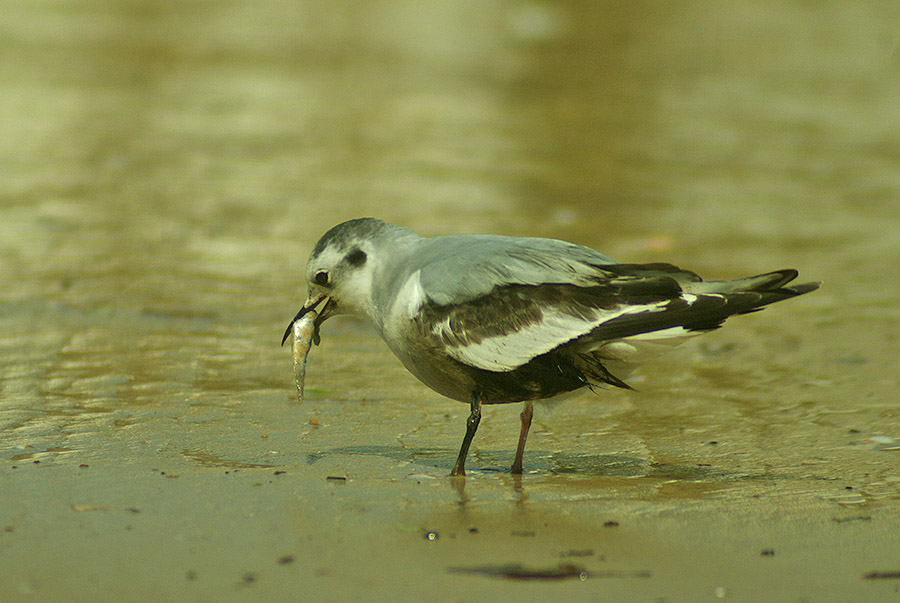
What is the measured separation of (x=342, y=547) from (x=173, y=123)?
35.4ft

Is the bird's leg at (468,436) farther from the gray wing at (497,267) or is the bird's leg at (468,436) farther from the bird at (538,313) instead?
the gray wing at (497,267)

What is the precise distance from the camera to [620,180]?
1159cm

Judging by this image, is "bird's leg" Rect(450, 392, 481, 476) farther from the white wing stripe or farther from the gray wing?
the gray wing

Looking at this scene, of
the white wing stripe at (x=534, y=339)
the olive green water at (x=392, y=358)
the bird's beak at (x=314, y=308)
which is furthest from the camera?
the bird's beak at (x=314, y=308)

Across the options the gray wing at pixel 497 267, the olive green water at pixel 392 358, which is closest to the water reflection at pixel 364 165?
the olive green water at pixel 392 358

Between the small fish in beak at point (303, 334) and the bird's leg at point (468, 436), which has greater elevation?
the small fish in beak at point (303, 334)

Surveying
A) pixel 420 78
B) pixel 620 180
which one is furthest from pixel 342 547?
pixel 420 78

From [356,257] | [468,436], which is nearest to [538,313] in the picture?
[468,436]

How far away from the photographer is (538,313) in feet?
13.7

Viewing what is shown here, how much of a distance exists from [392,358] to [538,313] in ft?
7.75

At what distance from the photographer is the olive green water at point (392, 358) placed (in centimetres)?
341

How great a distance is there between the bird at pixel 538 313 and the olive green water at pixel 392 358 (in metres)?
0.42

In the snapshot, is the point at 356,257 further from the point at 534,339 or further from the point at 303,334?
the point at 534,339

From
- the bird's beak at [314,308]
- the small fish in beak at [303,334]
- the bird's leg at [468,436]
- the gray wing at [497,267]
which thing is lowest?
→ the bird's leg at [468,436]
